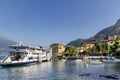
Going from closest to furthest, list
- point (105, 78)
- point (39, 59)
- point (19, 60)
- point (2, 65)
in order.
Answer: point (105, 78), point (2, 65), point (19, 60), point (39, 59)

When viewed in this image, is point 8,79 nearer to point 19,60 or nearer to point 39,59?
point 19,60

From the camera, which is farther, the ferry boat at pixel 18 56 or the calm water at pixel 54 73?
the ferry boat at pixel 18 56

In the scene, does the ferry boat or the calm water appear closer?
the calm water

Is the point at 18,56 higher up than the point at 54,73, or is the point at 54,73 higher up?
the point at 18,56

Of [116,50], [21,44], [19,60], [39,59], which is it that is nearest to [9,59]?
[19,60]

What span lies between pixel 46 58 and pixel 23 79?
4014 inches

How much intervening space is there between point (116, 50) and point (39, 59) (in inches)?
2147

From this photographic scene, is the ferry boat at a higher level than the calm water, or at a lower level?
higher

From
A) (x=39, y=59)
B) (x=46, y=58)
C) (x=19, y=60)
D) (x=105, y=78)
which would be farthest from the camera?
(x=46, y=58)

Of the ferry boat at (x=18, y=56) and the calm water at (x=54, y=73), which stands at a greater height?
the ferry boat at (x=18, y=56)

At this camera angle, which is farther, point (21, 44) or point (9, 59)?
point (21, 44)

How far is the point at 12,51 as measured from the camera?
11069cm

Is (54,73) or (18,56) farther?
(18,56)

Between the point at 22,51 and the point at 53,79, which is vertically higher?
the point at 22,51
